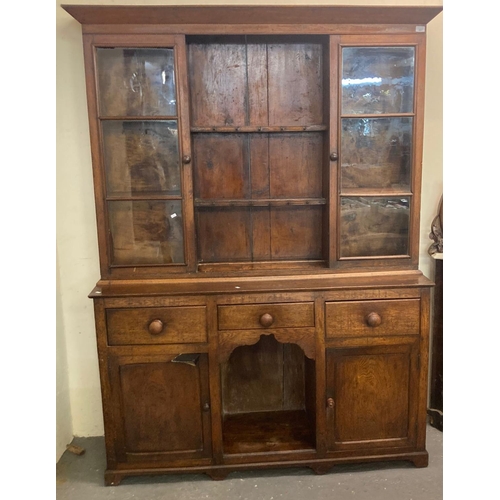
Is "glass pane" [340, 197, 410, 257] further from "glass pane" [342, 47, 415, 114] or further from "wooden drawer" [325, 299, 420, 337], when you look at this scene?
"glass pane" [342, 47, 415, 114]

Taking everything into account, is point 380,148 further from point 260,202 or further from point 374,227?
point 260,202

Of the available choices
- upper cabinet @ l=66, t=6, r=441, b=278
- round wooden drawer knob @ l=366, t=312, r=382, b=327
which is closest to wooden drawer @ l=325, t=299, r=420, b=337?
round wooden drawer knob @ l=366, t=312, r=382, b=327

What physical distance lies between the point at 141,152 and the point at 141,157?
0.8 inches

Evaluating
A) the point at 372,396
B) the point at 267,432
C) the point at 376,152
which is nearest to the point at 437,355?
the point at 372,396

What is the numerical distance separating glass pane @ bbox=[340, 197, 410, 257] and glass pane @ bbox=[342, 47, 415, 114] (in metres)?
0.40

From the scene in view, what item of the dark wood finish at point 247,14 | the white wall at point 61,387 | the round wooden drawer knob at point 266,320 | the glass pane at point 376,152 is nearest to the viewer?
the dark wood finish at point 247,14

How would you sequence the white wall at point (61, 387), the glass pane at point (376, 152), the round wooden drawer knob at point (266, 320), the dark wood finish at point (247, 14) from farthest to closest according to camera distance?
1. the white wall at point (61, 387)
2. the glass pane at point (376, 152)
3. the round wooden drawer knob at point (266, 320)
4. the dark wood finish at point (247, 14)

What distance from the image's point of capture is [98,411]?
7.20ft

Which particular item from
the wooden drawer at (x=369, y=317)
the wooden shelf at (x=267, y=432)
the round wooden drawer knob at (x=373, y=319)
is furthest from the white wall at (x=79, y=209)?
the wooden shelf at (x=267, y=432)

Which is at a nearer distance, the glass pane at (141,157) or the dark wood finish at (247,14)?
the dark wood finish at (247,14)

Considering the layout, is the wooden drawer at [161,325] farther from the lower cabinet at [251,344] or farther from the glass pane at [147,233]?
the glass pane at [147,233]

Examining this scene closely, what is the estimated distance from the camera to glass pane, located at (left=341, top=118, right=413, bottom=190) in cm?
185

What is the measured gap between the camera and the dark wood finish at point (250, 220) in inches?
68.7

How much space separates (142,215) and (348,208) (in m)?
0.93
